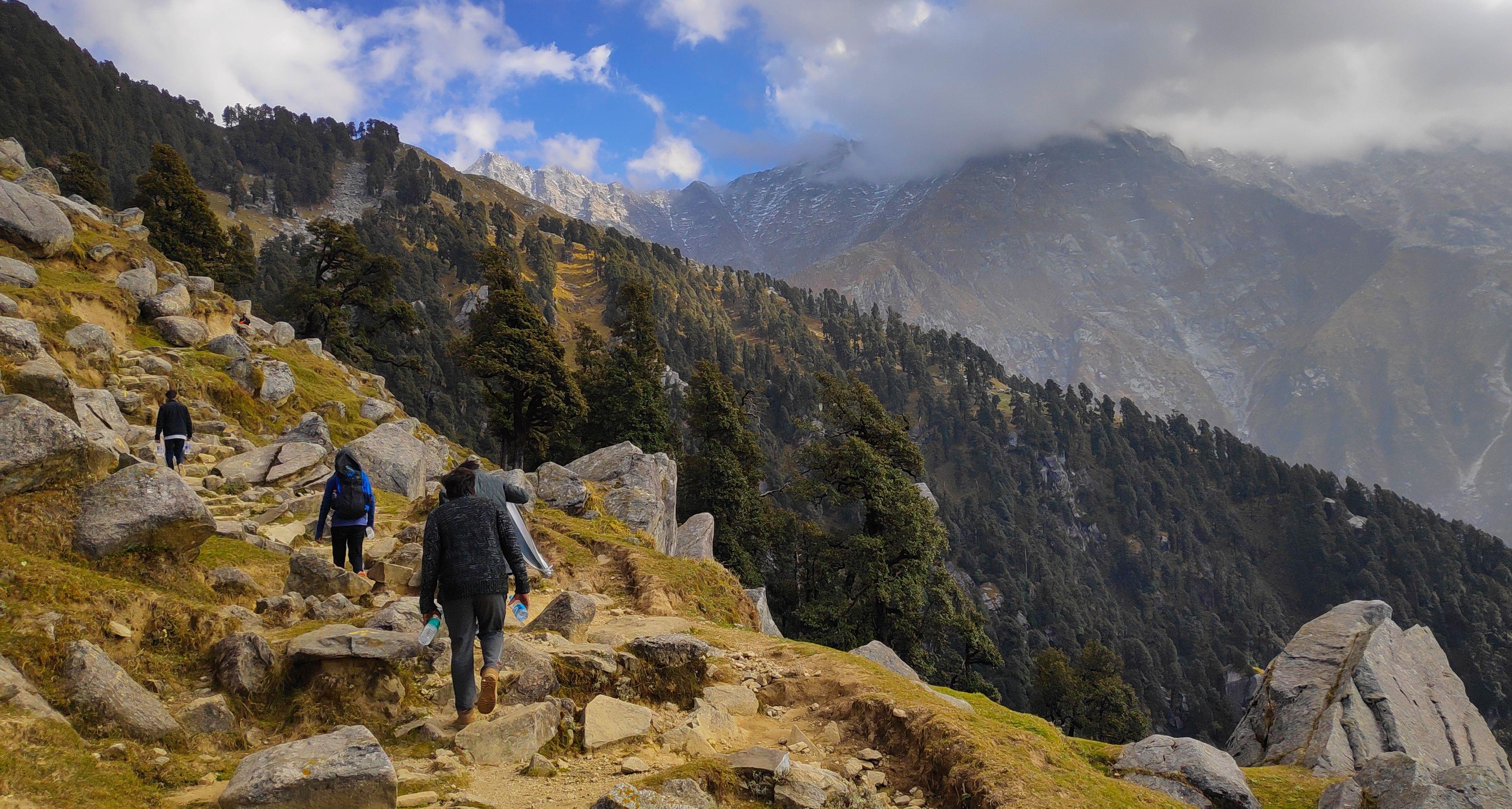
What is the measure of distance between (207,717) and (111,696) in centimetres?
76

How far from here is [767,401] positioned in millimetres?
140625

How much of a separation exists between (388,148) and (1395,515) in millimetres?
241034

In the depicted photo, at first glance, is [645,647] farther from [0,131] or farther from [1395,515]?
[1395,515]

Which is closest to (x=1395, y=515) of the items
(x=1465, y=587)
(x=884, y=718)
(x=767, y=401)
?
(x=1465, y=587)

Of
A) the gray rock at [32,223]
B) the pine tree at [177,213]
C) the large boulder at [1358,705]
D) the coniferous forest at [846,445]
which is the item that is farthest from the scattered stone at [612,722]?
the pine tree at [177,213]

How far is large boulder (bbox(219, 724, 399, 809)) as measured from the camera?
4715mm

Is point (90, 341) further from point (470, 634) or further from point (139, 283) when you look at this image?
point (470, 634)

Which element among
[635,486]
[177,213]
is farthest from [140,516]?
[177,213]

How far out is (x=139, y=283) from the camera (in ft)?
79.0

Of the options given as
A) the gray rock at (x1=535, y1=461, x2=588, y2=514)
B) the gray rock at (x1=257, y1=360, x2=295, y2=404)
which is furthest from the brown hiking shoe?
the gray rock at (x1=257, y1=360, x2=295, y2=404)

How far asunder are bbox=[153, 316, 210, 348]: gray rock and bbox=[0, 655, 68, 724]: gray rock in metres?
24.1

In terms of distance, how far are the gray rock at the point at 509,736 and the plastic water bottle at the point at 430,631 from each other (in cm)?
99

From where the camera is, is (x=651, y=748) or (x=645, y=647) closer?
(x=651, y=748)

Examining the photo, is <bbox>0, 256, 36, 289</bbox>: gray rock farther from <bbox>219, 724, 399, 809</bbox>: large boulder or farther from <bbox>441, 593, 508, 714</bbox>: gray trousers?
<bbox>219, 724, 399, 809</bbox>: large boulder
